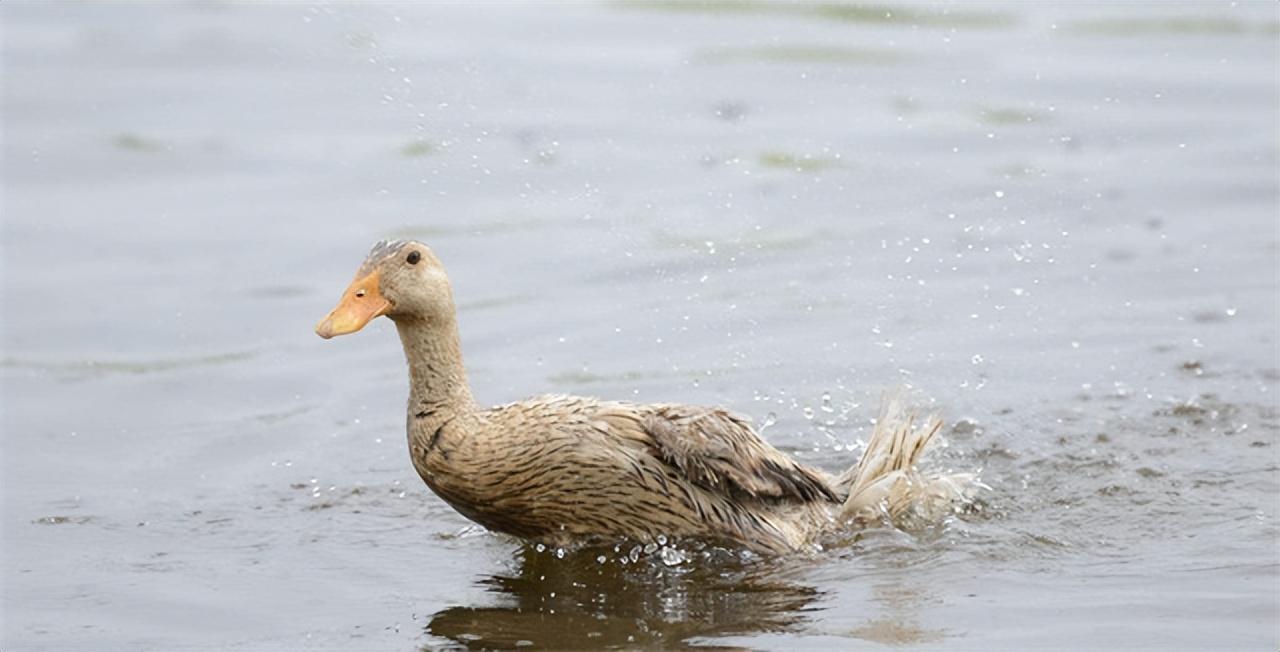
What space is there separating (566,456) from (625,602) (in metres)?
0.59

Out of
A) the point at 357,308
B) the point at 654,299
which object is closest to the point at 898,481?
the point at 357,308

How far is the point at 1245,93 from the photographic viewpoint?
46.1 ft

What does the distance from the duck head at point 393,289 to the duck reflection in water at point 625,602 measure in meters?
1.00

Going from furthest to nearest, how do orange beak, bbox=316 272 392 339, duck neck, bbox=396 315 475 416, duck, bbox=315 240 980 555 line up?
duck neck, bbox=396 315 475 416 < duck, bbox=315 240 980 555 < orange beak, bbox=316 272 392 339

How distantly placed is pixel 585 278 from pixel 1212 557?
4.30 metres

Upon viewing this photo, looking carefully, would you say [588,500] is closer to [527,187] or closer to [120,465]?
[120,465]

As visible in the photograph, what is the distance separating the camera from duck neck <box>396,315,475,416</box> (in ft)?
25.4

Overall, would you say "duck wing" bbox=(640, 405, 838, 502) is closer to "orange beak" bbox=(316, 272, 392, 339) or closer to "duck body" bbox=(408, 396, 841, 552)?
"duck body" bbox=(408, 396, 841, 552)

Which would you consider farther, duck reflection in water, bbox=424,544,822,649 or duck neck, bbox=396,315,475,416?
duck neck, bbox=396,315,475,416

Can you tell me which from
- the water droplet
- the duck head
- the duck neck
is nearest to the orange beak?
the duck head

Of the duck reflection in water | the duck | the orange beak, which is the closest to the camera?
the duck reflection in water

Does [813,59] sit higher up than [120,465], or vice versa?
[813,59]

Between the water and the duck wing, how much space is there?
0.93 feet

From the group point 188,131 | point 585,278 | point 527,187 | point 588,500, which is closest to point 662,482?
point 588,500
